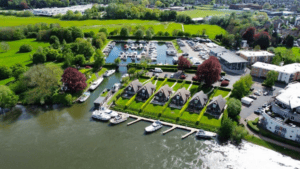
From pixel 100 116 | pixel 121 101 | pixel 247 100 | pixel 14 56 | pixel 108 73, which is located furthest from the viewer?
pixel 14 56

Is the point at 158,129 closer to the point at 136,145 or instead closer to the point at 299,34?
the point at 136,145

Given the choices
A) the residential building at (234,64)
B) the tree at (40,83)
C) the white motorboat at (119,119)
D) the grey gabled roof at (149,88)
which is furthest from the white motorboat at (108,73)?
the residential building at (234,64)

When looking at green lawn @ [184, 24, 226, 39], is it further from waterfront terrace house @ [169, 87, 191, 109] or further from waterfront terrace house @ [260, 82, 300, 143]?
waterfront terrace house @ [260, 82, 300, 143]

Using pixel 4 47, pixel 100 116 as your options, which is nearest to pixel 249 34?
pixel 100 116

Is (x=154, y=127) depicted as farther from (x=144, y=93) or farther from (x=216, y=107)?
(x=216, y=107)

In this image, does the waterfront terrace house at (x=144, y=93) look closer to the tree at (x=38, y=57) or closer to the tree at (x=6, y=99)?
the tree at (x=6, y=99)

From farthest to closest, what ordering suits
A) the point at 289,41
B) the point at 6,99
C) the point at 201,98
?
1. the point at 289,41
2. the point at 6,99
3. the point at 201,98

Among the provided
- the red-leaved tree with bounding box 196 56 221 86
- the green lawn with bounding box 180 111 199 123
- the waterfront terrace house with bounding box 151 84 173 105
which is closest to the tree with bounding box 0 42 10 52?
the waterfront terrace house with bounding box 151 84 173 105
